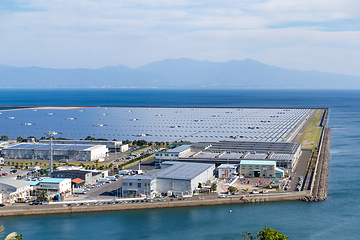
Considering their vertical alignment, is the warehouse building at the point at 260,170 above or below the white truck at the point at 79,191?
above

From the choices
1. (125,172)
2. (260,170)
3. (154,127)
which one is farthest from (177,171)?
(154,127)

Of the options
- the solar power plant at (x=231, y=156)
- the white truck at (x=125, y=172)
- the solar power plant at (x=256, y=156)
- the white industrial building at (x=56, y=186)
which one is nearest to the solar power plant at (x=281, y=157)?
the solar power plant at (x=256, y=156)

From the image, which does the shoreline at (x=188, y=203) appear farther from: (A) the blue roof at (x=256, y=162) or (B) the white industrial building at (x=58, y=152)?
(B) the white industrial building at (x=58, y=152)

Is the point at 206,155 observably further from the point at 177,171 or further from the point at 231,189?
the point at 231,189

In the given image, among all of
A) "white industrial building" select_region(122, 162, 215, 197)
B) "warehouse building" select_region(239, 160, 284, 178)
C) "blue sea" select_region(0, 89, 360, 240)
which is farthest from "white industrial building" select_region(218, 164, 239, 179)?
"blue sea" select_region(0, 89, 360, 240)

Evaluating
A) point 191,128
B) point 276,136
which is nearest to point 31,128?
point 191,128

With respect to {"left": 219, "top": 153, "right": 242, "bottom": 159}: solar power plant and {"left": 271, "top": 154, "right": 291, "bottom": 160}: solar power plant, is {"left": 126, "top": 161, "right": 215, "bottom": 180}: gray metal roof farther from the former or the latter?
{"left": 271, "top": 154, "right": 291, "bottom": 160}: solar power plant
